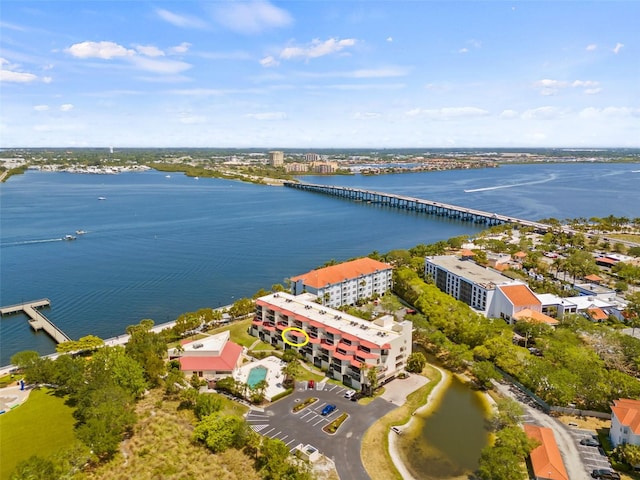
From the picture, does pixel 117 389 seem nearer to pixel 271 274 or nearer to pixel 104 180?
pixel 271 274

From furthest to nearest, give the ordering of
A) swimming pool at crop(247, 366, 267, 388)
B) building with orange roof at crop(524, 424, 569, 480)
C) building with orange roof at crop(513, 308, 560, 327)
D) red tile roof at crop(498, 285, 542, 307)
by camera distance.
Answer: red tile roof at crop(498, 285, 542, 307) < building with orange roof at crop(513, 308, 560, 327) < swimming pool at crop(247, 366, 267, 388) < building with orange roof at crop(524, 424, 569, 480)

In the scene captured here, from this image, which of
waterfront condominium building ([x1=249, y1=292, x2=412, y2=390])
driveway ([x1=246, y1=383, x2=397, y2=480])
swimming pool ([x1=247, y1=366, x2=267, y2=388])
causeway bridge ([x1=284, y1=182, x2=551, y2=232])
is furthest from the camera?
causeway bridge ([x1=284, y1=182, x2=551, y2=232])

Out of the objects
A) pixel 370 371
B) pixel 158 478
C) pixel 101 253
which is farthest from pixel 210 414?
pixel 101 253

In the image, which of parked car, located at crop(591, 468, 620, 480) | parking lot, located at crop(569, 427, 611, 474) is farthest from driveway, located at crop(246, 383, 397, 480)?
parked car, located at crop(591, 468, 620, 480)

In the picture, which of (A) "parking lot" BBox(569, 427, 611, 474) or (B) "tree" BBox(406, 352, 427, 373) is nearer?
(A) "parking lot" BBox(569, 427, 611, 474)

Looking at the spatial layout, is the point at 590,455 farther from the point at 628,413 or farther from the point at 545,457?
the point at 545,457

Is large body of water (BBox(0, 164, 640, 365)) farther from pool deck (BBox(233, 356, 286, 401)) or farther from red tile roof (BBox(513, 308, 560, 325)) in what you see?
red tile roof (BBox(513, 308, 560, 325))
